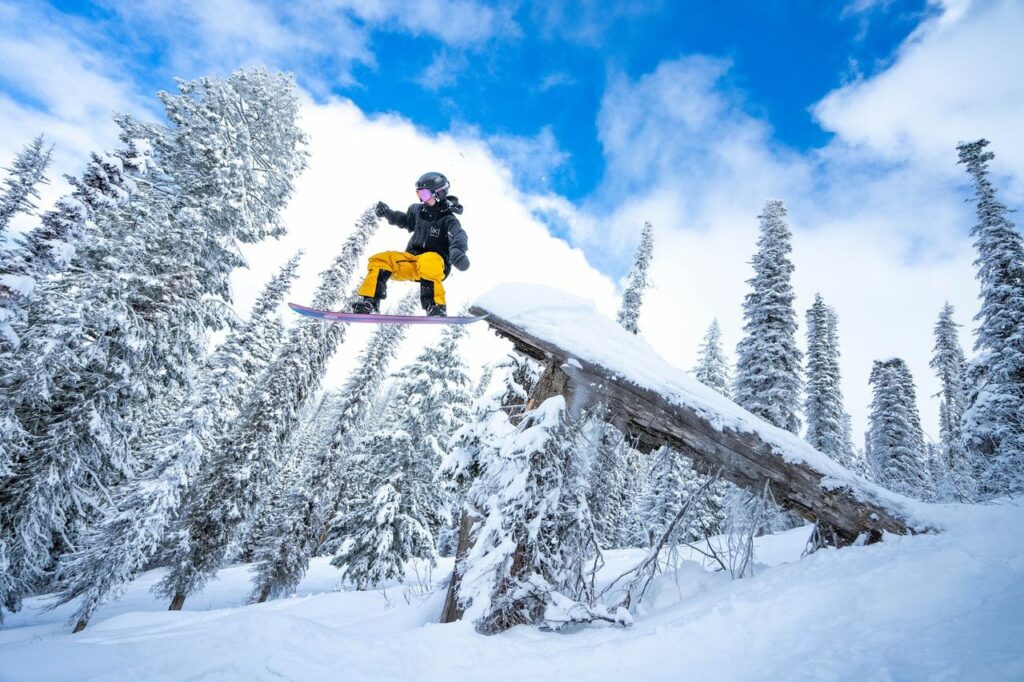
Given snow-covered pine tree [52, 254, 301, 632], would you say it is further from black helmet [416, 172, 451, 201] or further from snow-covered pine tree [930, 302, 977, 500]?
snow-covered pine tree [930, 302, 977, 500]

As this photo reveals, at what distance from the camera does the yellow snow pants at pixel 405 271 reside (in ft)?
21.9

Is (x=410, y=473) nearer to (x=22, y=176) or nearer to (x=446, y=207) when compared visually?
(x=446, y=207)

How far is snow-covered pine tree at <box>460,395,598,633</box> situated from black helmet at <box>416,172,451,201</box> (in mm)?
4130

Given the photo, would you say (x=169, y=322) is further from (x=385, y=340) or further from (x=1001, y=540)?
(x=1001, y=540)

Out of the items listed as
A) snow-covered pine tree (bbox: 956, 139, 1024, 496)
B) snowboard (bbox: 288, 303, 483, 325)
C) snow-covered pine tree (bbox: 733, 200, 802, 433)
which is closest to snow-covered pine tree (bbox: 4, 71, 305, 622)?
snowboard (bbox: 288, 303, 483, 325)

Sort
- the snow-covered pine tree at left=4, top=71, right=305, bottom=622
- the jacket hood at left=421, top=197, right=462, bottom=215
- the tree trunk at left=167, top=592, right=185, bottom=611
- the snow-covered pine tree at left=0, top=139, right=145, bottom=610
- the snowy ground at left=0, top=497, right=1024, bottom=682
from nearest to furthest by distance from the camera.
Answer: the snowy ground at left=0, top=497, right=1024, bottom=682, the jacket hood at left=421, top=197, right=462, bottom=215, the snow-covered pine tree at left=0, top=139, right=145, bottom=610, the snow-covered pine tree at left=4, top=71, right=305, bottom=622, the tree trunk at left=167, top=592, right=185, bottom=611

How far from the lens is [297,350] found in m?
18.7

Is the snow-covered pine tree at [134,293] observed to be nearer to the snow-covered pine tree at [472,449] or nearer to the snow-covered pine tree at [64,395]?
the snow-covered pine tree at [64,395]

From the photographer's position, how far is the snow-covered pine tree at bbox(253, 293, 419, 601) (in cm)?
1800

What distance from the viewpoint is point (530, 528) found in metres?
3.92

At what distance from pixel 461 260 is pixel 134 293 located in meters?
10.2

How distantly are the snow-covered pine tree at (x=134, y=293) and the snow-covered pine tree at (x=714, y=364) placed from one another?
2319cm

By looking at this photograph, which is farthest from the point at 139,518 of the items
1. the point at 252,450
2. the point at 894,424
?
→ the point at 894,424

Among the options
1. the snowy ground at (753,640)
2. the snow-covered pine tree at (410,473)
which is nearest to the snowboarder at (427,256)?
the snowy ground at (753,640)
